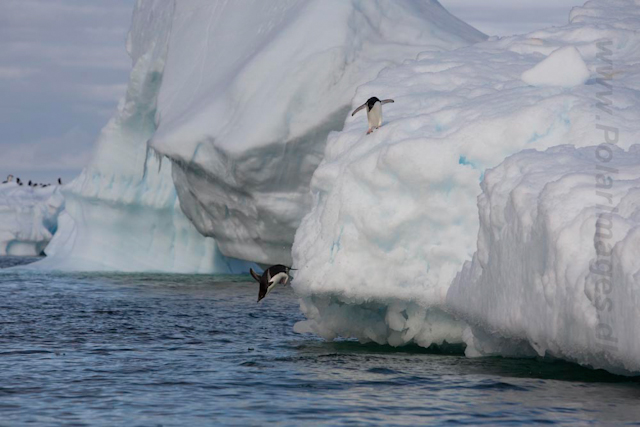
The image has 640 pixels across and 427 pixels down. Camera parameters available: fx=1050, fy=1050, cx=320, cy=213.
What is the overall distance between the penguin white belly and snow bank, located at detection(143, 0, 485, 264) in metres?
9.13

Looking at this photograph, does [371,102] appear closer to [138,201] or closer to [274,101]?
[274,101]

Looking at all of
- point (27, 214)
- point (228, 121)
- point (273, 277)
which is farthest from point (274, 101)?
point (27, 214)

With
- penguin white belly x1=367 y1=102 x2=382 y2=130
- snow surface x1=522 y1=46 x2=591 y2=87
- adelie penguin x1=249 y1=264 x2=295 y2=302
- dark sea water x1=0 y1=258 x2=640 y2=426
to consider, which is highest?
snow surface x1=522 y1=46 x2=591 y2=87

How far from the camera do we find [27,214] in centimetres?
5591

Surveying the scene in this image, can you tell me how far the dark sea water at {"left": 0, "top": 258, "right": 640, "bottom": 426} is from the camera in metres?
8.41

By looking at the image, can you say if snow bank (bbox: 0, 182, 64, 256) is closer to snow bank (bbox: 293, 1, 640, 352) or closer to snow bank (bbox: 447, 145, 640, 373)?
snow bank (bbox: 293, 1, 640, 352)

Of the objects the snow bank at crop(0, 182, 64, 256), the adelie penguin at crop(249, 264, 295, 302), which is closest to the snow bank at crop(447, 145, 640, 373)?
the adelie penguin at crop(249, 264, 295, 302)

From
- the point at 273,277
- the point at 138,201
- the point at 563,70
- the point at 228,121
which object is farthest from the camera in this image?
the point at 138,201

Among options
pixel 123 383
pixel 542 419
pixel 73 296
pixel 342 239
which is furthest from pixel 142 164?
pixel 542 419

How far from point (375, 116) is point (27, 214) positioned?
1794 inches

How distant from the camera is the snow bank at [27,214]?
5512 centimetres

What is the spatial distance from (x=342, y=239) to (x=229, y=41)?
15293 mm

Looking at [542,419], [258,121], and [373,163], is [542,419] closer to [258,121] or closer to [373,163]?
[373,163]

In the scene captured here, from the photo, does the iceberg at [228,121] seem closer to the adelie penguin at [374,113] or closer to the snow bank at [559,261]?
the adelie penguin at [374,113]
